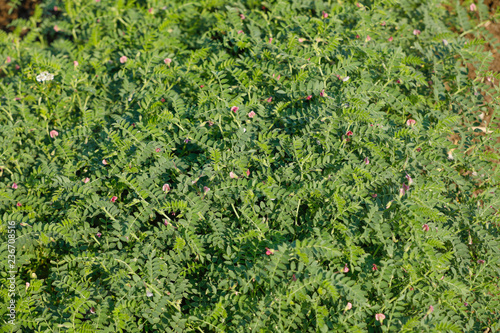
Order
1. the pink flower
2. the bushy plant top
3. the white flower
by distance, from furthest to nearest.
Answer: the white flower, the pink flower, the bushy plant top

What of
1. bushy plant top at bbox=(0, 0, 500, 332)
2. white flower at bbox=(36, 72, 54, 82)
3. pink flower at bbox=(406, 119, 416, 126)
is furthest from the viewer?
white flower at bbox=(36, 72, 54, 82)

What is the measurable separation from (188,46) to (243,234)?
6.89 feet

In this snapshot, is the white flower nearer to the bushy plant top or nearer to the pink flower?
the bushy plant top

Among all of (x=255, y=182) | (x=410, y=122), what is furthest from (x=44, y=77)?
(x=410, y=122)

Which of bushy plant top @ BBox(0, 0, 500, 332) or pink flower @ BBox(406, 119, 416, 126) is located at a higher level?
pink flower @ BBox(406, 119, 416, 126)

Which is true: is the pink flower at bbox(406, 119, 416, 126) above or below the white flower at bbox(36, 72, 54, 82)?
above

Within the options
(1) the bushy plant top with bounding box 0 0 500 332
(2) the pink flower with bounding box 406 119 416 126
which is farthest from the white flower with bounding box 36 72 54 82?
(2) the pink flower with bounding box 406 119 416 126

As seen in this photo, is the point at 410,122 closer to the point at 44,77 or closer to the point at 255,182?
the point at 255,182

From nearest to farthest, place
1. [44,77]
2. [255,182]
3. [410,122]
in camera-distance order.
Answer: [255,182] → [410,122] → [44,77]

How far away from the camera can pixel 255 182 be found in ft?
8.32

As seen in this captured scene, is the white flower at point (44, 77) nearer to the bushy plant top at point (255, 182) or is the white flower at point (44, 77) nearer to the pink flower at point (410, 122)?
the bushy plant top at point (255, 182)

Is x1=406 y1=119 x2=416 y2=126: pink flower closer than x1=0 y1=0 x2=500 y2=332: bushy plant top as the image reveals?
No

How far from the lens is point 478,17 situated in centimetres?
425

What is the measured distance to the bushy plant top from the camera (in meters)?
2.31
